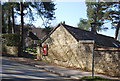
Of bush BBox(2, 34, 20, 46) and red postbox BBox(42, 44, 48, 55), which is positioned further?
bush BBox(2, 34, 20, 46)

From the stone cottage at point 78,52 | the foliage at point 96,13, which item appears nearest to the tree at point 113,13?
the foliage at point 96,13

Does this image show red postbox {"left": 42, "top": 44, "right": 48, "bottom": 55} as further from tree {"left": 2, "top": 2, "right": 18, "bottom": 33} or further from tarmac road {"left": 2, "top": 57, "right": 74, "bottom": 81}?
tree {"left": 2, "top": 2, "right": 18, "bottom": 33}

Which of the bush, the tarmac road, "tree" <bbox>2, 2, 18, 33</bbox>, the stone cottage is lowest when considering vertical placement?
the tarmac road

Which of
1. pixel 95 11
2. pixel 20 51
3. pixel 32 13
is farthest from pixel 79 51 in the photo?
pixel 95 11

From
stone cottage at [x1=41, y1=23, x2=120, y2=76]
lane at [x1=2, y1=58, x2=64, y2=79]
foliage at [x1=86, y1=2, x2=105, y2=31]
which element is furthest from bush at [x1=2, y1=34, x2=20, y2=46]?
foliage at [x1=86, y1=2, x2=105, y2=31]

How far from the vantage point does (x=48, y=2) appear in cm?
2075

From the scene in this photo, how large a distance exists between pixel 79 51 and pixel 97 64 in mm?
1918

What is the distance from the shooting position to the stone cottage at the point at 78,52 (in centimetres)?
976

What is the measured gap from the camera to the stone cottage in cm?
976

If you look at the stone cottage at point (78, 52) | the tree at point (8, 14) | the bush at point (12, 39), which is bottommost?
the stone cottage at point (78, 52)

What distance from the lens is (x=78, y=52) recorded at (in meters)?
11.7

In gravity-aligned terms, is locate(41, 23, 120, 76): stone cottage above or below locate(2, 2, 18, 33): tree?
below

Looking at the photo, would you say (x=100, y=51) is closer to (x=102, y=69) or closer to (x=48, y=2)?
(x=102, y=69)

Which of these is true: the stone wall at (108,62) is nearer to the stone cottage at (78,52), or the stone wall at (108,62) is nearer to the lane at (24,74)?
the stone cottage at (78,52)
